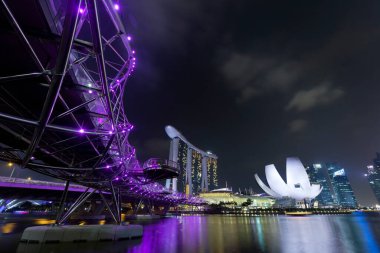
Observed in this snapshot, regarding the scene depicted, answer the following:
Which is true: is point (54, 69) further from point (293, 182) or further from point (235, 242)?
point (293, 182)

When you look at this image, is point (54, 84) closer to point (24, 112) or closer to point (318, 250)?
point (24, 112)

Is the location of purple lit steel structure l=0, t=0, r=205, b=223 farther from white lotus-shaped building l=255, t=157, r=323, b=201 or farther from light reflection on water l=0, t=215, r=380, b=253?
white lotus-shaped building l=255, t=157, r=323, b=201

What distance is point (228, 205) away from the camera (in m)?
159

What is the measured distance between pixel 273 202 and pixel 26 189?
16870 cm

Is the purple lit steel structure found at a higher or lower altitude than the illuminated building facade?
lower

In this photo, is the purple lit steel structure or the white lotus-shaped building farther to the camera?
the white lotus-shaped building

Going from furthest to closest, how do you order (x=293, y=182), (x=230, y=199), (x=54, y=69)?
1. (x=230, y=199)
2. (x=293, y=182)
3. (x=54, y=69)

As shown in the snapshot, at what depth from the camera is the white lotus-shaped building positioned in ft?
389

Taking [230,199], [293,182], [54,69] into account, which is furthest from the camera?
[230,199]

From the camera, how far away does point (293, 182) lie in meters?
122

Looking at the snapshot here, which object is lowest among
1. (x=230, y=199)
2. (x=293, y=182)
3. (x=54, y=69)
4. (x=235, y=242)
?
(x=235, y=242)

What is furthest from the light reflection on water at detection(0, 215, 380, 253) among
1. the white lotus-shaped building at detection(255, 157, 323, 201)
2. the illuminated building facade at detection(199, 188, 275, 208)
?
the illuminated building facade at detection(199, 188, 275, 208)

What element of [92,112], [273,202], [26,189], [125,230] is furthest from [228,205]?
[92,112]

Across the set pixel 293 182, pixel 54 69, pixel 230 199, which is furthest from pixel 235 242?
pixel 230 199
